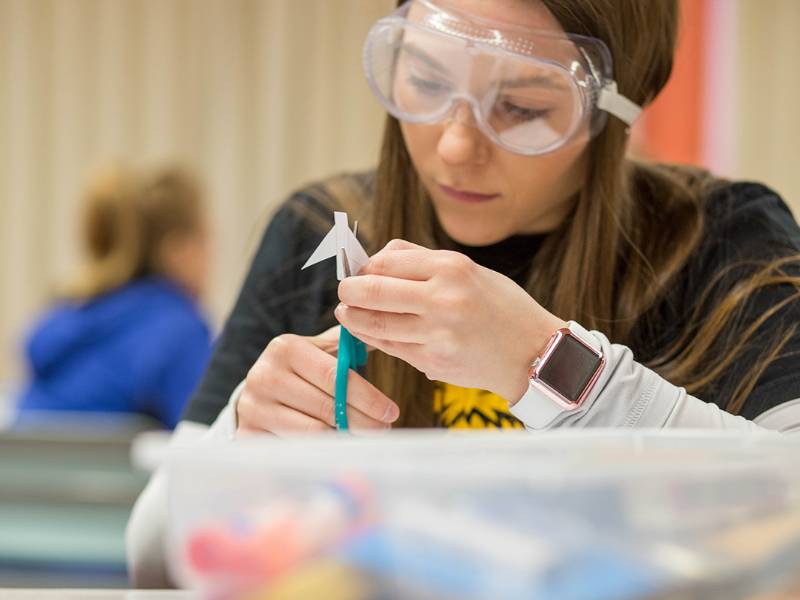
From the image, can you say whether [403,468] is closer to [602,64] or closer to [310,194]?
[602,64]

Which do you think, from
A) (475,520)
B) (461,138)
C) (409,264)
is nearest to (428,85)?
(461,138)

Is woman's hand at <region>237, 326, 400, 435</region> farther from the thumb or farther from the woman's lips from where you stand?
the woman's lips

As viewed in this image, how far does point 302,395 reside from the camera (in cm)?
95

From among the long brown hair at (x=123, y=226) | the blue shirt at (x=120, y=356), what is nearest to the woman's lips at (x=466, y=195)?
the blue shirt at (x=120, y=356)

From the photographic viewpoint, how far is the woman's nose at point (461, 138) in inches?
42.3

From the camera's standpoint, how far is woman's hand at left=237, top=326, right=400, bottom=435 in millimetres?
927

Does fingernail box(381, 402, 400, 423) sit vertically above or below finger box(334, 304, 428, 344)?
below

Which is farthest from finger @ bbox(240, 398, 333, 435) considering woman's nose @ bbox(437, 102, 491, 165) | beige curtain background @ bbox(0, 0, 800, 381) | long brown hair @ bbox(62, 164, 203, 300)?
beige curtain background @ bbox(0, 0, 800, 381)

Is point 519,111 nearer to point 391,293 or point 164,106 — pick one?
point 391,293

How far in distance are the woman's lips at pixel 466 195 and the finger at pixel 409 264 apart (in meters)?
0.31

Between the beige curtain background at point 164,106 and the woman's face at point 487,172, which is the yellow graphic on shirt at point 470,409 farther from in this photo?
the beige curtain background at point 164,106

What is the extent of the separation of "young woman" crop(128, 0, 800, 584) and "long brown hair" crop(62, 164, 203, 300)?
1.84 metres

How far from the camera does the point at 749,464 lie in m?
0.58

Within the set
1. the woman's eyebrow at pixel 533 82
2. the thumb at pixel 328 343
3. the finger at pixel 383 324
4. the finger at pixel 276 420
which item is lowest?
the finger at pixel 276 420
